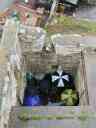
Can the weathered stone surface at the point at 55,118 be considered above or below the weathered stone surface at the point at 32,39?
below

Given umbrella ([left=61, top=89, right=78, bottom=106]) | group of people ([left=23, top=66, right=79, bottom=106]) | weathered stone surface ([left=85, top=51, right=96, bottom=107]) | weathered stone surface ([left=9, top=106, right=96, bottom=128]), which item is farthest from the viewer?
group of people ([left=23, top=66, right=79, bottom=106])

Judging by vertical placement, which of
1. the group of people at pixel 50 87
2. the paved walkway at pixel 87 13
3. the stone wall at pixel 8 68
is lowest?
the group of people at pixel 50 87

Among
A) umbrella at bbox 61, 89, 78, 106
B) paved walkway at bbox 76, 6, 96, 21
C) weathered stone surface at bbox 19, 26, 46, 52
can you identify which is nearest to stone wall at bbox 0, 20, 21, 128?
weathered stone surface at bbox 19, 26, 46, 52

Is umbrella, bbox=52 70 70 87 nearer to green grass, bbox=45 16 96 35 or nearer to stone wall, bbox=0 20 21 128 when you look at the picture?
green grass, bbox=45 16 96 35

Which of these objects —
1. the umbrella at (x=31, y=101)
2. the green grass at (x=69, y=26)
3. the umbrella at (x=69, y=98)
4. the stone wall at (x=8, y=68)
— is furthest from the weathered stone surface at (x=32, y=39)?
the umbrella at (x=69, y=98)

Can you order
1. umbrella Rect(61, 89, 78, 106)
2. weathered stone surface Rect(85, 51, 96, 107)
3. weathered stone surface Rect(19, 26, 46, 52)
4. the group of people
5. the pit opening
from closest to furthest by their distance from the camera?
weathered stone surface Rect(85, 51, 96, 107) → weathered stone surface Rect(19, 26, 46, 52) → the pit opening → umbrella Rect(61, 89, 78, 106) → the group of people

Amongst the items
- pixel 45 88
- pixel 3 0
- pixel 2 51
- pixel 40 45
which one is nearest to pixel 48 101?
pixel 45 88

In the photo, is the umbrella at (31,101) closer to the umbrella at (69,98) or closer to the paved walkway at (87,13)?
the umbrella at (69,98)
